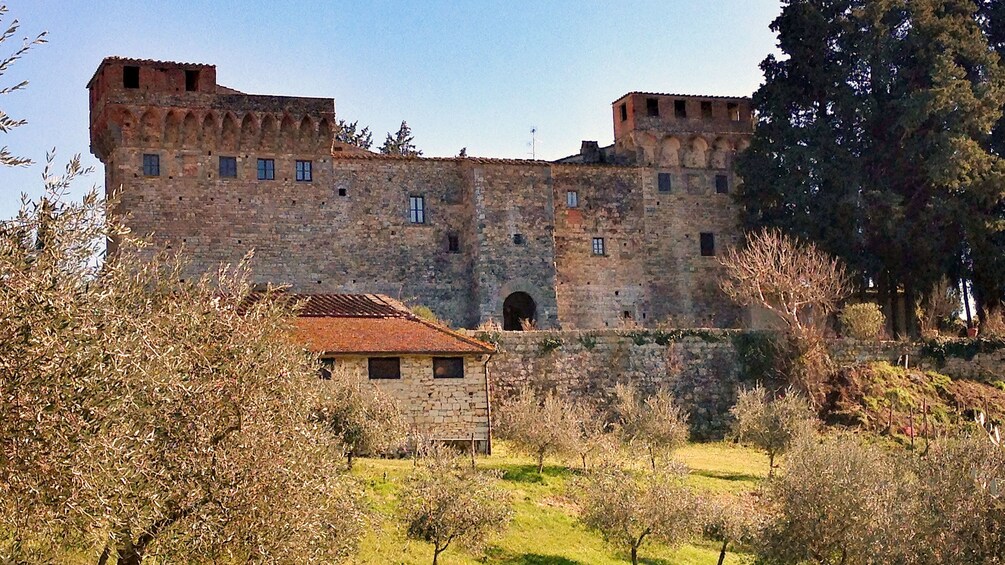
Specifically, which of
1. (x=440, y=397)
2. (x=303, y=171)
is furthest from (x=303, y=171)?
(x=440, y=397)

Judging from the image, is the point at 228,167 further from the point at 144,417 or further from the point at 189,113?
the point at 144,417

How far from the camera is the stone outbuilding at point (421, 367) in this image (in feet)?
85.6

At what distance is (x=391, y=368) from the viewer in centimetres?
2638

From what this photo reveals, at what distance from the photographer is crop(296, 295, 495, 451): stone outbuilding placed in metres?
26.1

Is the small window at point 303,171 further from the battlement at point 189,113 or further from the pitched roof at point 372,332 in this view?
the pitched roof at point 372,332

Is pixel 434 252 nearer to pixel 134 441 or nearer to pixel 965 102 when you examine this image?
pixel 965 102

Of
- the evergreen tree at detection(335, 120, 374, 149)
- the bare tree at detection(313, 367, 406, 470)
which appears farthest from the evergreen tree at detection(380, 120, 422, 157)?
the bare tree at detection(313, 367, 406, 470)

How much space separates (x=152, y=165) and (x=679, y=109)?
17.5 meters

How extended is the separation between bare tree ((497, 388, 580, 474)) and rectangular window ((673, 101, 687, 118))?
1748 cm

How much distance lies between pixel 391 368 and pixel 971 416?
56.0 ft

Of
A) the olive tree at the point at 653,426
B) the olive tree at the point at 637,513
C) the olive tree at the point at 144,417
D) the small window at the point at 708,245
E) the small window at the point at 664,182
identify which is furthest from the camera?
the small window at the point at 664,182

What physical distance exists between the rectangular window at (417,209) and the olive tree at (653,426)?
34.9 feet

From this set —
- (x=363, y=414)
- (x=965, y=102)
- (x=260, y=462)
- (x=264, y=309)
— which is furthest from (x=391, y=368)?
(x=965, y=102)

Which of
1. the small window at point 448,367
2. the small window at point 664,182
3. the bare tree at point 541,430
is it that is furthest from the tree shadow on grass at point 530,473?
the small window at point 664,182
